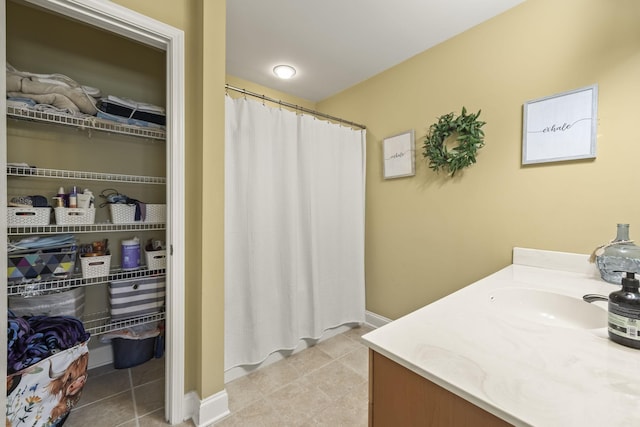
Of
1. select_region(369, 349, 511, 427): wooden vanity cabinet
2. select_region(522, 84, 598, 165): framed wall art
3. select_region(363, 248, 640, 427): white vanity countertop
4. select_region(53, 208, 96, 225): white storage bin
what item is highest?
select_region(522, 84, 598, 165): framed wall art

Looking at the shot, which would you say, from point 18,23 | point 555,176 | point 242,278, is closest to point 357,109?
point 555,176

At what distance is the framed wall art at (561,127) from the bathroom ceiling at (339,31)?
2.17ft

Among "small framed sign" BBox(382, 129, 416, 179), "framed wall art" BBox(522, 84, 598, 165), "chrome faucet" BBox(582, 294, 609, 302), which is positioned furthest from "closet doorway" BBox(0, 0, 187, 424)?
"framed wall art" BBox(522, 84, 598, 165)

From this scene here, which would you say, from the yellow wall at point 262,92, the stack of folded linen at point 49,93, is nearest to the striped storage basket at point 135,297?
the stack of folded linen at point 49,93

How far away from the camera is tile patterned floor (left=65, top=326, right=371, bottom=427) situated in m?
1.36

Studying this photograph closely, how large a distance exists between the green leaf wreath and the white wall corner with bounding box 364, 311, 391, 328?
1.37 m

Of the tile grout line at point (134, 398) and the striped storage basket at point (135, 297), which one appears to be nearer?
the tile grout line at point (134, 398)

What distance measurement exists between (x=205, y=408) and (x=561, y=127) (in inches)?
93.5

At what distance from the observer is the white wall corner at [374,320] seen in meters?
2.30

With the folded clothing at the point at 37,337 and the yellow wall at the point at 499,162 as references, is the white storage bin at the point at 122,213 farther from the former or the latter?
the yellow wall at the point at 499,162

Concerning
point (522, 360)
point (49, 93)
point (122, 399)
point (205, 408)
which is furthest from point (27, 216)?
point (522, 360)

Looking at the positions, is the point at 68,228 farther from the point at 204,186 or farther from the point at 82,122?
the point at 204,186

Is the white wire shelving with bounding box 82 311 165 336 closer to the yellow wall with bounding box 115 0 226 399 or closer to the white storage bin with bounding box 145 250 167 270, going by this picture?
the white storage bin with bounding box 145 250 167 270

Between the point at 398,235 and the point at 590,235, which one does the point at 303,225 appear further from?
the point at 590,235
